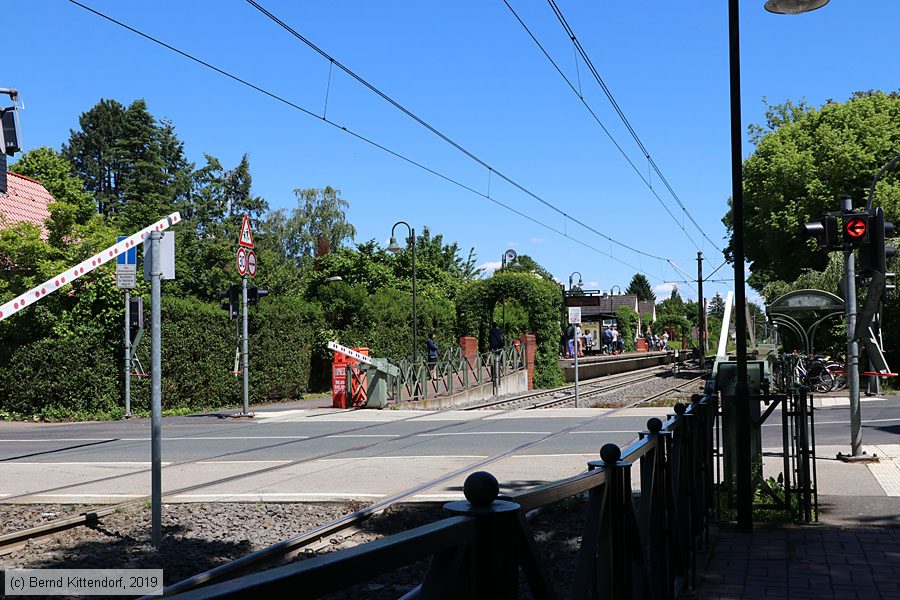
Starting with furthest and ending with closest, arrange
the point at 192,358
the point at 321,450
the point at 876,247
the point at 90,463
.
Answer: the point at 192,358
the point at 321,450
the point at 90,463
the point at 876,247

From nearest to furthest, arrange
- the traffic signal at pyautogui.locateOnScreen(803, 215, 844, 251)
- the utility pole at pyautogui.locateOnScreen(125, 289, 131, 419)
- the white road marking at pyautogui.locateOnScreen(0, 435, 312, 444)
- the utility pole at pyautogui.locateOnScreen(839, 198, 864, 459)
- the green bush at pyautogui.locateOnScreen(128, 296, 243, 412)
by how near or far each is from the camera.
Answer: the traffic signal at pyautogui.locateOnScreen(803, 215, 844, 251)
the utility pole at pyautogui.locateOnScreen(839, 198, 864, 459)
the white road marking at pyautogui.locateOnScreen(0, 435, 312, 444)
the utility pole at pyautogui.locateOnScreen(125, 289, 131, 419)
the green bush at pyautogui.locateOnScreen(128, 296, 243, 412)

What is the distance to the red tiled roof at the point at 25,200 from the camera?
1021 inches

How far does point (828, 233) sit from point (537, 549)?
8799mm

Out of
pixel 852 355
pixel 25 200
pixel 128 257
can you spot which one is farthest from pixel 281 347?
pixel 128 257

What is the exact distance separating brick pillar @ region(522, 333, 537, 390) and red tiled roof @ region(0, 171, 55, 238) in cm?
1719

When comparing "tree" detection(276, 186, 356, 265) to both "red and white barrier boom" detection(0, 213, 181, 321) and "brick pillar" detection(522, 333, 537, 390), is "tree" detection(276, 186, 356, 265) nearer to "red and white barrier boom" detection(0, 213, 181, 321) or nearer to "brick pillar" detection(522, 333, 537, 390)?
"brick pillar" detection(522, 333, 537, 390)

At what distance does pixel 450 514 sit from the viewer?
2037 mm

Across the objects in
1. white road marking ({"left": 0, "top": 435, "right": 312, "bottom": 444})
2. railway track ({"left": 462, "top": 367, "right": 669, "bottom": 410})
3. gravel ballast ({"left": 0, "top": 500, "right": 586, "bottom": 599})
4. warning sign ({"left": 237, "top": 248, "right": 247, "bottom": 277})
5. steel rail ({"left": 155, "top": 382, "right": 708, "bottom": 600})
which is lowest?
railway track ({"left": 462, "top": 367, "right": 669, "bottom": 410})

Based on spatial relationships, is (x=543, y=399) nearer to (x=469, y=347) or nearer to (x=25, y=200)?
(x=469, y=347)

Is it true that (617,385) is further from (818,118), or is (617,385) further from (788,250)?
(818,118)

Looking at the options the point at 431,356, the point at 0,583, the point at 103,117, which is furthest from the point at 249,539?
the point at 103,117

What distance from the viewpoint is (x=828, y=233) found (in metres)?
9.95

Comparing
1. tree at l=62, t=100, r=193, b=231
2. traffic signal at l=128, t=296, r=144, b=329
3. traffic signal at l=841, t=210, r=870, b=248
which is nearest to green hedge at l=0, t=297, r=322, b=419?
traffic signal at l=128, t=296, r=144, b=329

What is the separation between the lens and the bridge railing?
1.54 metres
